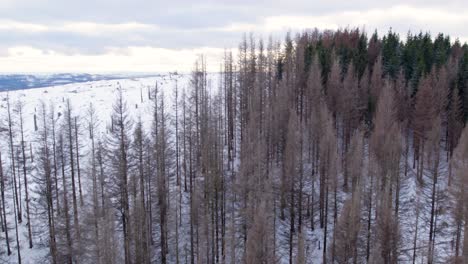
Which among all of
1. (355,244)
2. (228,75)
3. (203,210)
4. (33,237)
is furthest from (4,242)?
(228,75)

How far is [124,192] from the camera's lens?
42031mm

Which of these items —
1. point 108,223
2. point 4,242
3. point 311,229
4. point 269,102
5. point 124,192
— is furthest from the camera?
point 269,102

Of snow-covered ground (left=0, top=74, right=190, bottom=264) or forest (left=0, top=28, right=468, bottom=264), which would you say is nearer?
forest (left=0, top=28, right=468, bottom=264)

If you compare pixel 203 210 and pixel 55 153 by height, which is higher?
pixel 55 153

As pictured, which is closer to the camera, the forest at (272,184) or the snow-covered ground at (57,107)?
the forest at (272,184)

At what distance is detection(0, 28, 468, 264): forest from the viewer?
39750mm

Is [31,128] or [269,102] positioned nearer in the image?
[269,102]

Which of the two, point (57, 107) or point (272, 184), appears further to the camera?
point (57, 107)

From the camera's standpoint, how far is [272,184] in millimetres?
48938

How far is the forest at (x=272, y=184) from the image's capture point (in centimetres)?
3975

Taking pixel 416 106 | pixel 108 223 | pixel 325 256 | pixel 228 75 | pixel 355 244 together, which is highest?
pixel 228 75

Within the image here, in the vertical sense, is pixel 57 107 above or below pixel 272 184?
above

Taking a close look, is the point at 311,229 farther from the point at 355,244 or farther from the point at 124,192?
the point at 124,192

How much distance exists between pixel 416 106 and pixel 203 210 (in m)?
38.0
